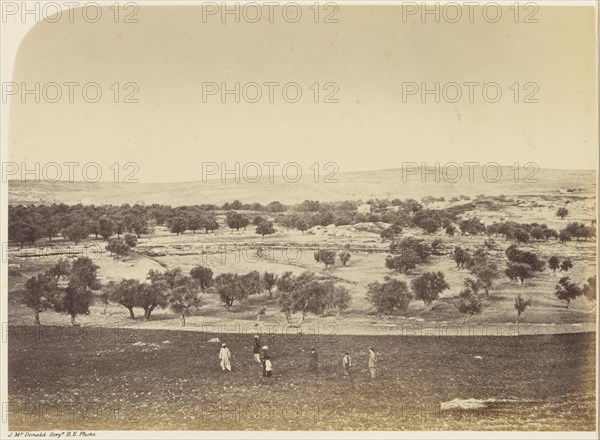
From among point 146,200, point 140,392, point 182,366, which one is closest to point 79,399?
point 140,392

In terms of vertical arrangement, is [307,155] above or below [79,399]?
above

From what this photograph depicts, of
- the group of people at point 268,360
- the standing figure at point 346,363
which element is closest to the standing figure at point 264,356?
the group of people at point 268,360

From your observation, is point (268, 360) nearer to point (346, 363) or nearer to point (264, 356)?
point (264, 356)

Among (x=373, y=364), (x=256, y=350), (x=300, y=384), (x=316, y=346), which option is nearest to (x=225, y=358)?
(x=256, y=350)

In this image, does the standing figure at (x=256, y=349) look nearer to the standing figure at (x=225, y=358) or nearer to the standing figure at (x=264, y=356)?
the standing figure at (x=264, y=356)

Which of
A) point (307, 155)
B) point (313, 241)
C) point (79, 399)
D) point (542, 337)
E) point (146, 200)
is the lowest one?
point (79, 399)

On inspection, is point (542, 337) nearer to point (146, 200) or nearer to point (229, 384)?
point (229, 384)

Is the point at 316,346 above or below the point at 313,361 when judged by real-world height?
above
